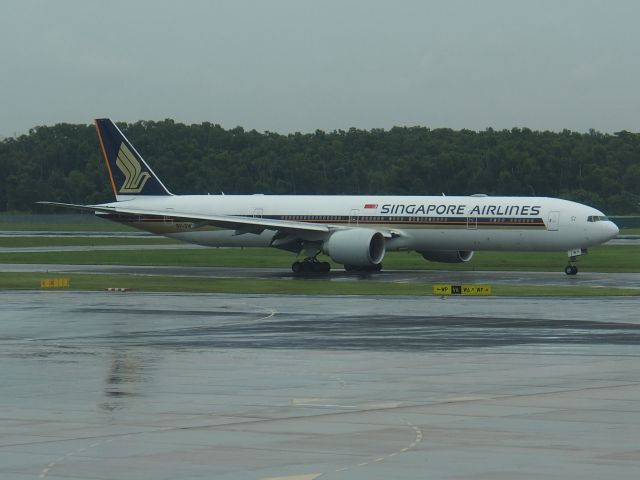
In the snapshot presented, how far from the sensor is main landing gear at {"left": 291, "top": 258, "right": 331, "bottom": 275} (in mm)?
60594

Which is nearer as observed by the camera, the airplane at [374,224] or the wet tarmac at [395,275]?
the wet tarmac at [395,275]

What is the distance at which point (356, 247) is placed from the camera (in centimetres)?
5812

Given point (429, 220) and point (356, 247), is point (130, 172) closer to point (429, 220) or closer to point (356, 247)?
point (356, 247)

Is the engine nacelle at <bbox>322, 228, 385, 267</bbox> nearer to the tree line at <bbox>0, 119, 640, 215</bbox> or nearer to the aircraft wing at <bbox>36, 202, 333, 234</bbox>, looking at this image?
the aircraft wing at <bbox>36, 202, 333, 234</bbox>

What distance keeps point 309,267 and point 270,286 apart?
402 inches

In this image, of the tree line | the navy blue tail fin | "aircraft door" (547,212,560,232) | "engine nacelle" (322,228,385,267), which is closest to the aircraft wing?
"engine nacelle" (322,228,385,267)

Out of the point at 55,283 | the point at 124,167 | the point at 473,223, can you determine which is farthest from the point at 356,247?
the point at 124,167

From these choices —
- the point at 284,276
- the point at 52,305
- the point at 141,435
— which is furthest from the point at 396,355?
the point at 284,276

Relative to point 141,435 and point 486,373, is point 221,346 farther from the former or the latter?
point 141,435

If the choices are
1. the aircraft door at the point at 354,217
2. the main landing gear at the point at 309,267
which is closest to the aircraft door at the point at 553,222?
the aircraft door at the point at 354,217

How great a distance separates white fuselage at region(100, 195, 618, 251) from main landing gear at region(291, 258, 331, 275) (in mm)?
1200

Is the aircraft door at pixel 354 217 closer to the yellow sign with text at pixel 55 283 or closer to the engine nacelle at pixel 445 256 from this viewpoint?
the engine nacelle at pixel 445 256

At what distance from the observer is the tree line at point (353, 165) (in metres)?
155

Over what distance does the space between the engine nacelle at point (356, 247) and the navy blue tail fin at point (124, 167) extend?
14.9 metres
